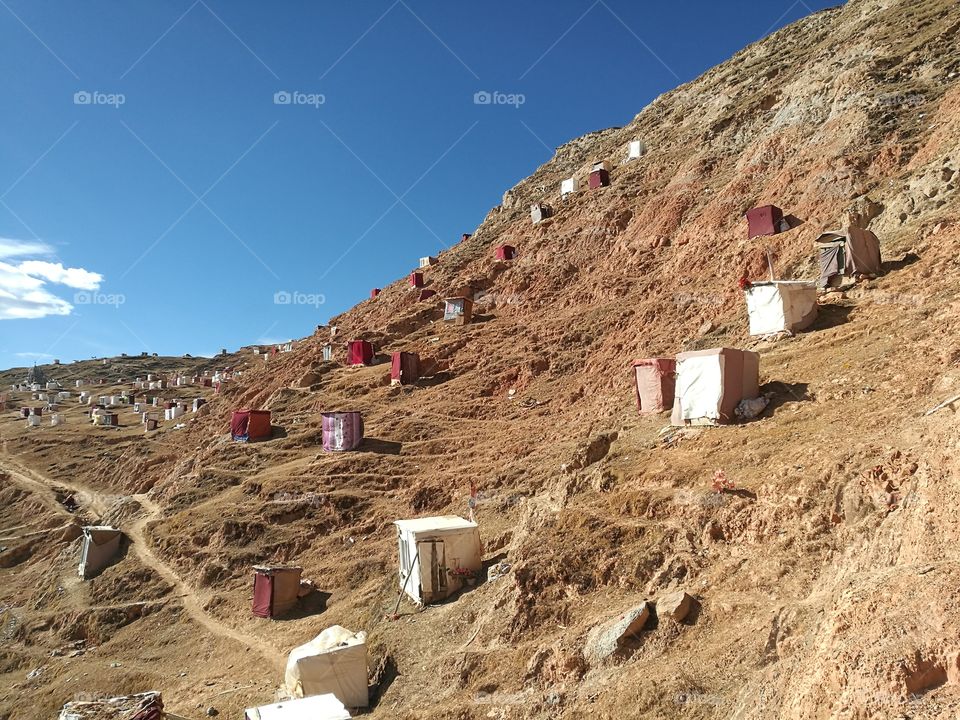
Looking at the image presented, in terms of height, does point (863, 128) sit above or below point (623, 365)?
above

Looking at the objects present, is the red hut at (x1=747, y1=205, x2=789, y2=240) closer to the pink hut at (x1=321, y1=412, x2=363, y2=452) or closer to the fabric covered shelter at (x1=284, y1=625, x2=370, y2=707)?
the pink hut at (x1=321, y1=412, x2=363, y2=452)

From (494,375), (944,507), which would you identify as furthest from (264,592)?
(944,507)

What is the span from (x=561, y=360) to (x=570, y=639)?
18153 mm

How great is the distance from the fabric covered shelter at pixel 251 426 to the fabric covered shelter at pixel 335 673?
18860mm

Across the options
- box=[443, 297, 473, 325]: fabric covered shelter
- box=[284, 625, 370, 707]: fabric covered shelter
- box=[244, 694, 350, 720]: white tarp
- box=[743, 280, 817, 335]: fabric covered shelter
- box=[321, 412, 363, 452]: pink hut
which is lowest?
box=[284, 625, 370, 707]: fabric covered shelter

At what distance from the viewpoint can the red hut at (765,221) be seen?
2433cm

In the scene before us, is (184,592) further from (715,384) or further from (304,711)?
(715,384)

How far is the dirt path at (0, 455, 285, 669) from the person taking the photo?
693 inches

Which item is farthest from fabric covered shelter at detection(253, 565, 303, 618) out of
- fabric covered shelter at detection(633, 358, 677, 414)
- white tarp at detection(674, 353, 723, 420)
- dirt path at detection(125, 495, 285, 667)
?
white tarp at detection(674, 353, 723, 420)

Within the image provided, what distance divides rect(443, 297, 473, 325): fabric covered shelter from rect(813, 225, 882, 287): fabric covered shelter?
20333 mm

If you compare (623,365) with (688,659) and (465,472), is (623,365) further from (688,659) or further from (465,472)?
(688,659)

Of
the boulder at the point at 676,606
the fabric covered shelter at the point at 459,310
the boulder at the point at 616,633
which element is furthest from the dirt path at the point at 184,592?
the fabric covered shelter at the point at 459,310

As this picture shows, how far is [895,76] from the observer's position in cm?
2722

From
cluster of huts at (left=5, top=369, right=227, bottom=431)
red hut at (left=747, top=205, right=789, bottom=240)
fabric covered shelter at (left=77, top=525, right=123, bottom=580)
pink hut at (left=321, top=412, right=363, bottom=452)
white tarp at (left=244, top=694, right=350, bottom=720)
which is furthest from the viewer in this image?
cluster of huts at (left=5, top=369, right=227, bottom=431)
